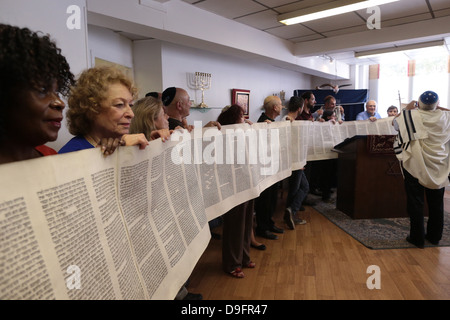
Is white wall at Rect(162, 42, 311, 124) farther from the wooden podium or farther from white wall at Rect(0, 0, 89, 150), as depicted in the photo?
the wooden podium

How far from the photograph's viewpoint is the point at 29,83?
27.6 inches

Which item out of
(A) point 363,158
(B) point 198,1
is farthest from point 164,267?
(B) point 198,1

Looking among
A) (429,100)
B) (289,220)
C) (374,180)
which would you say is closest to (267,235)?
(289,220)

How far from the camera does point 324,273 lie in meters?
2.48

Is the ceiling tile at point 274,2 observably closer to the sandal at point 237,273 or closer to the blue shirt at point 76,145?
the sandal at point 237,273

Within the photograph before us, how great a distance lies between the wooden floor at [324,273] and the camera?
2178 millimetres

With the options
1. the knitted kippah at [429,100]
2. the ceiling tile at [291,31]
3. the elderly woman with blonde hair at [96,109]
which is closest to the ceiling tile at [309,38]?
the ceiling tile at [291,31]

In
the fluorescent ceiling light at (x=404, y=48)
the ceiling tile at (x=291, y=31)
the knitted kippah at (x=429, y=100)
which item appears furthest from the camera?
the fluorescent ceiling light at (x=404, y=48)

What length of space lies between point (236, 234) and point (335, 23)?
4576 mm

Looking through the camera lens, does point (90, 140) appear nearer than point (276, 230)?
Yes

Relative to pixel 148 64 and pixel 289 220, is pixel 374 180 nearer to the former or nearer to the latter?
pixel 289 220

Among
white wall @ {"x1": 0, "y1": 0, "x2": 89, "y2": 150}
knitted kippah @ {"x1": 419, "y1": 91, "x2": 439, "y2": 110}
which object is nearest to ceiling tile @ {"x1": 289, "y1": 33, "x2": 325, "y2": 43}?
knitted kippah @ {"x1": 419, "y1": 91, "x2": 439, "y2": 110}

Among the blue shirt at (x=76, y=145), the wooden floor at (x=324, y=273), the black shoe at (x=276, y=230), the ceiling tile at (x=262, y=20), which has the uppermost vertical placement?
the ceiling tile at (x=262, y=20)

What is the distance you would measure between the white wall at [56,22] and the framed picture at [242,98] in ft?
13.2
